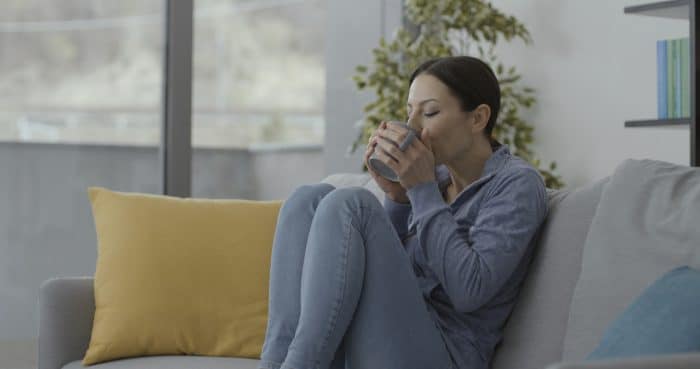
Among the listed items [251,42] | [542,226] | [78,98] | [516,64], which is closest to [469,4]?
[516,64]

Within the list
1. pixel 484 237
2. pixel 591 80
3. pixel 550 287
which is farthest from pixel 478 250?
pixel 591 80

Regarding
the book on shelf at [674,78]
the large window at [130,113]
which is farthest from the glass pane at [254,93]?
the book on shelf at [674,78]

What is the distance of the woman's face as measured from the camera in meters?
2.29

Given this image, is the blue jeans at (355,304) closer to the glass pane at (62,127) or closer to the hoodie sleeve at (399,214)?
the hoodie sleeve at (399,214)

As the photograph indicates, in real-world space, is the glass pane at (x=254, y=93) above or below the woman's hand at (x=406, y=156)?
above

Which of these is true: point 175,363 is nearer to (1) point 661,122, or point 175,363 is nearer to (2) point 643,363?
(2) point 643,363

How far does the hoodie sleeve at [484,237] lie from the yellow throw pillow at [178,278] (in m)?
0.65

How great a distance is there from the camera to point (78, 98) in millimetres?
3953

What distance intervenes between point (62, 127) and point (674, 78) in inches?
85.9

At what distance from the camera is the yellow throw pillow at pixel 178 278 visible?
8.57 feet

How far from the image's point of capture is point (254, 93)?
14.1 ft

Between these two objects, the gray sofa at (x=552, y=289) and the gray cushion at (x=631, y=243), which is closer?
the gray cushion at (x=631, y=243)

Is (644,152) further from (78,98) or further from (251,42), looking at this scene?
(78,98)

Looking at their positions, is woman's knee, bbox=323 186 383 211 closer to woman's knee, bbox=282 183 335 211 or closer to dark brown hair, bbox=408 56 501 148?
woman's knee, bbox=282 183 335 211
